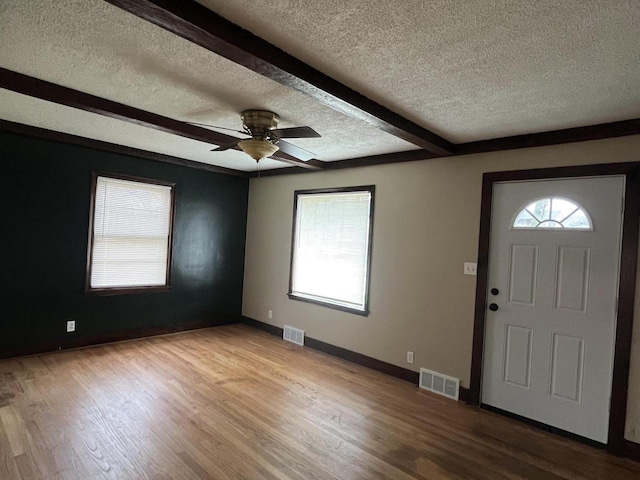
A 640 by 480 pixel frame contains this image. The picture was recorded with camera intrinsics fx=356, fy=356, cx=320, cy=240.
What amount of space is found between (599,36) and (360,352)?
3.46m

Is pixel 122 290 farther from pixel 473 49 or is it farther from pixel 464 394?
pixel 473 49

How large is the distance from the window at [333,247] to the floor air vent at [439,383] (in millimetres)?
947

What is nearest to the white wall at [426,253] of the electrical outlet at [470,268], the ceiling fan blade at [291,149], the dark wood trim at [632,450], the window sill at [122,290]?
the electrical outlet at [470,268]

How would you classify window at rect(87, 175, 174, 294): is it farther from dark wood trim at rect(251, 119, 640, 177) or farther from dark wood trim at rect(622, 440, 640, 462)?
dark wood trim at rect(622, 440, 640, 462)

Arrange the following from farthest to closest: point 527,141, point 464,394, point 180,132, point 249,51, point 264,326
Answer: point 264,326
point 464,394
point 180,132
point 527,141
point 249,51

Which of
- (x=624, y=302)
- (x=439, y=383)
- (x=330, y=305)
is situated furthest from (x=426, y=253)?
(x=624, y=302)

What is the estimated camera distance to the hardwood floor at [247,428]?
7.22ft

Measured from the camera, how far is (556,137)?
2877 mm

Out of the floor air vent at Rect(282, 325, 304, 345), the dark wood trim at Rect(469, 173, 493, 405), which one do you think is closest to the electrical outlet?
the dark wood trim at Rect(469, 173, 493, 405)

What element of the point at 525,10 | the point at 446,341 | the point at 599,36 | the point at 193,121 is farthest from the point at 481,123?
the point at 193,121

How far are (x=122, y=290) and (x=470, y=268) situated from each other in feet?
13.4

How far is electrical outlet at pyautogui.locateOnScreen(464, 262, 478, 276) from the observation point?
3311mm

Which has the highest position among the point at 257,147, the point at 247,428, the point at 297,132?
the point at 297,132

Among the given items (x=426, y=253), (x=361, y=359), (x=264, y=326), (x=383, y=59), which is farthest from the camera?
(x=264, y=326)
